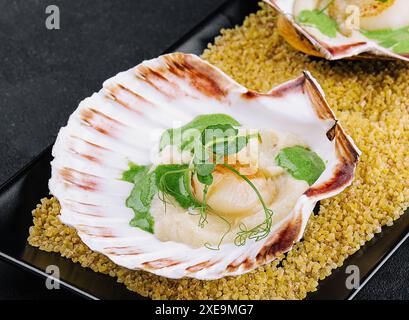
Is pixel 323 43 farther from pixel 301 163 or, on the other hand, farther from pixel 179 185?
pixel 179 185

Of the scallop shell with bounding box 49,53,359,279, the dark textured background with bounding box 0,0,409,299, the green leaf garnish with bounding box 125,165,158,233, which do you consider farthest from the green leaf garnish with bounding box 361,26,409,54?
the green leaf garnish with bounding box 125,165,158,233

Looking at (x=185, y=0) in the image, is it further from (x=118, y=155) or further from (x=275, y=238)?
(x=275, y=238)

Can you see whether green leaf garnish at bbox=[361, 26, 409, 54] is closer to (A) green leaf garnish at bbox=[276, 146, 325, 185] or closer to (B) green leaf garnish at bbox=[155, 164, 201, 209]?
(A) green leaf garnish at bbox=[276, 146, 325, 185]

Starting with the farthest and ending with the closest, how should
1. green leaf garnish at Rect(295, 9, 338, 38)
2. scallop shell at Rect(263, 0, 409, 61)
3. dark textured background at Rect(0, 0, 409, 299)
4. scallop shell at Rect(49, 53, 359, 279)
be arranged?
dark textured background at Rect(0, 0, 409, 299) < green leaf garnish at Rect(295, 9, 338, 38) < scallop shell at Rect(263, 0, 409, 61) < scallop shell at Rect(49, 53, 359, 279)

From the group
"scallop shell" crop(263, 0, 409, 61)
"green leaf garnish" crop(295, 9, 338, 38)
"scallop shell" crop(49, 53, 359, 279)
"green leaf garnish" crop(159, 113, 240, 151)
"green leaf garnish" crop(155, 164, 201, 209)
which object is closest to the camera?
"scallop shell" crop(49, 53, 359, 279)

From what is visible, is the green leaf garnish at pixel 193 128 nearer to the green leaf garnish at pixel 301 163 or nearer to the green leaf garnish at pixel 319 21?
the green leaf garnish at pixel 301 163

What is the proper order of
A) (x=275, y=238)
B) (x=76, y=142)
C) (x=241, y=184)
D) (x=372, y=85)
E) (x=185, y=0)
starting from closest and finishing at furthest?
(x=275, y=238) → (x=241, y=184) → (x=76, y=142) → (x=372, y=85) → (x=185, y=0)
